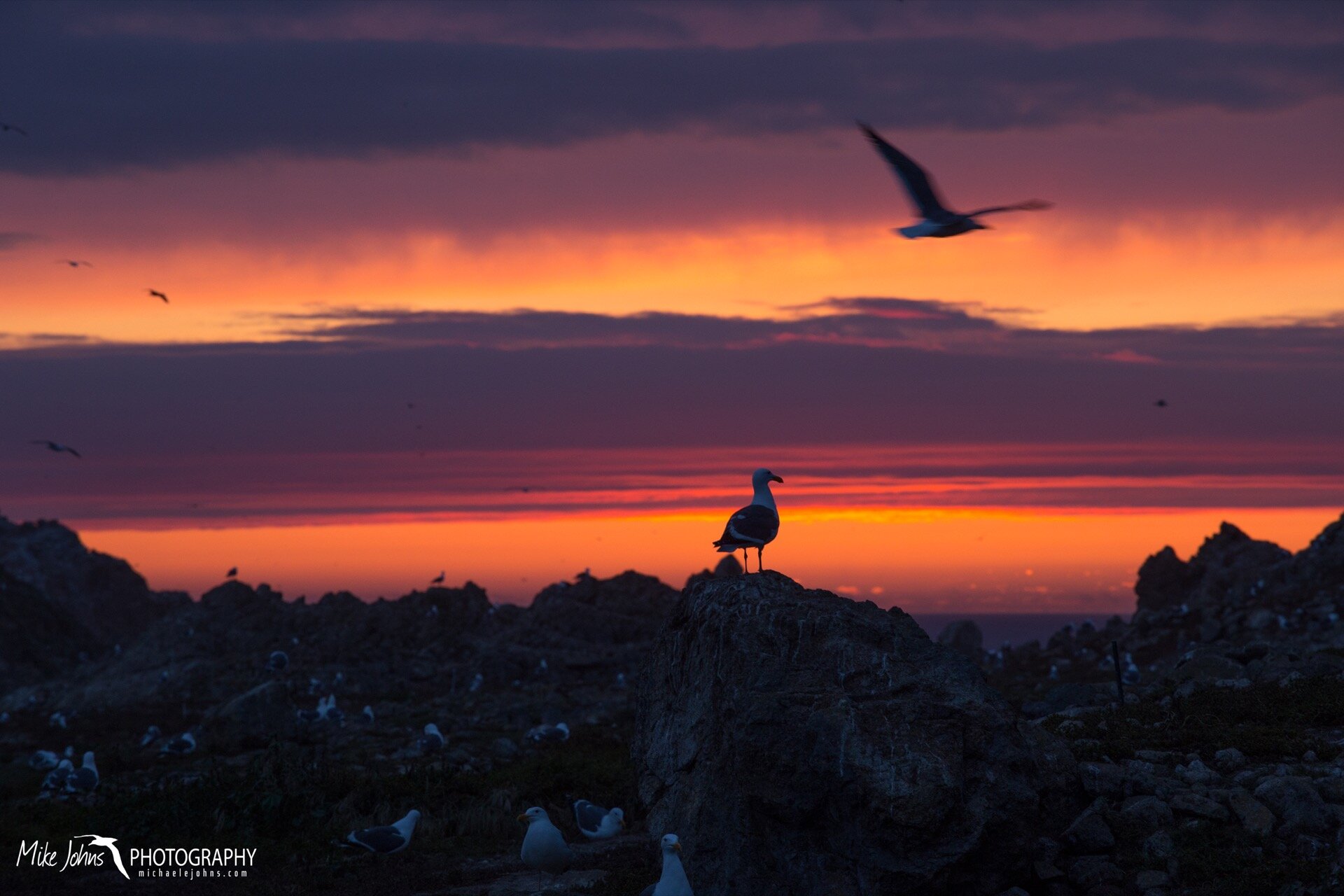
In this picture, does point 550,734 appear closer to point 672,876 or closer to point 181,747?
point 181,747

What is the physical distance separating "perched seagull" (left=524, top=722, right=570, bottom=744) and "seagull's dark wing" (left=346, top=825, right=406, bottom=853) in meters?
11.6

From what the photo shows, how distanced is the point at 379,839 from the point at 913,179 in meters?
13.0

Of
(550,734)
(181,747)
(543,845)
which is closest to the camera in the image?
(543,845)

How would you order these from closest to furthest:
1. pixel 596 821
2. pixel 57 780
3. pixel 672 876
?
pixel 672 876
pixel 596 821
pixel 57 780

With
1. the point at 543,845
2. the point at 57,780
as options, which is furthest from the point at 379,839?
the point at 57,780

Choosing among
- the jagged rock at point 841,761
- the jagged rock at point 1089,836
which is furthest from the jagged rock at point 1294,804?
the jagged rock at point 841,761

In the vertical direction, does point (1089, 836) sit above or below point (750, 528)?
below

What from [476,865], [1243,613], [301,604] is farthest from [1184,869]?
[301,604]

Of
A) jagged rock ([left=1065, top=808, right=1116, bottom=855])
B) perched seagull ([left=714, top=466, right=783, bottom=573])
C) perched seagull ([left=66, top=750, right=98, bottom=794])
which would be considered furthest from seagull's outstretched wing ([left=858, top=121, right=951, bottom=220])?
perched seagull ([left=66, top=750, right=98, bottom=794])

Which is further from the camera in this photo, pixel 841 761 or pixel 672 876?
pixel 841 761

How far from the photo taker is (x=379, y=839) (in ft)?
57.0

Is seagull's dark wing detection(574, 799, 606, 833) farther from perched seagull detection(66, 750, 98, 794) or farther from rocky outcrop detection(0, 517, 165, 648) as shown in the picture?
rocky outcrop detection(0, 517, 165, 648)

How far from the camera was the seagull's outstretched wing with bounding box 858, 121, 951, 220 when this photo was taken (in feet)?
59.5

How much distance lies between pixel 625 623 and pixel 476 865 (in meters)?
35.0
